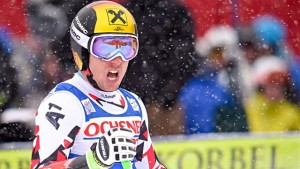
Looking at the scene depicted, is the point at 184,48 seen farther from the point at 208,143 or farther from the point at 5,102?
the point at 5,102

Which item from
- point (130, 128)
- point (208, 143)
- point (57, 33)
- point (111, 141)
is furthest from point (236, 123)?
point (111, 141)

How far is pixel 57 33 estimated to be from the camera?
24.1ft

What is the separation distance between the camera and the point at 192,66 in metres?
7.58

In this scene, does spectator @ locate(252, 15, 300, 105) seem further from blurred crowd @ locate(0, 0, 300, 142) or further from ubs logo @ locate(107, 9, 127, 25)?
ubs logo @ locate(107, 9, 127, 25)

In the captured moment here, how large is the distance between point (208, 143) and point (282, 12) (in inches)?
60.9

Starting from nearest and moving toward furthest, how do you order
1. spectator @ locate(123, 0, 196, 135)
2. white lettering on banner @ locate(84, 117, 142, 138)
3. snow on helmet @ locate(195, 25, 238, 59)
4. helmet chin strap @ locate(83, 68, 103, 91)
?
white lettering on banner @ locate(84, 117, 142, 138), helmet chin strap @ locate(83, 68, 103, 91), spectator @ locate(123, 0, 196, 135), snow on helmet @ locate(195, 25, 238, 59)

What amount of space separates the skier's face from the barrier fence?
3.58 meters

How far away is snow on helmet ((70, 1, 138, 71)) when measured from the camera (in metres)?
3.71

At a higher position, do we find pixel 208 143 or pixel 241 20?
Result: pixel 241 20

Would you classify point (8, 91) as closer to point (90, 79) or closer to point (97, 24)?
point (90, 79)

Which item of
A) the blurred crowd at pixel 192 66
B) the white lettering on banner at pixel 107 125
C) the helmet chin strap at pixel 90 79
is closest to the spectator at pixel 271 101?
the blurred crowd at pixel 192 66

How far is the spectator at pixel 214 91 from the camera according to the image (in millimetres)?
7539

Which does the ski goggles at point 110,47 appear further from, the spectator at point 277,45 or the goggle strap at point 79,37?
the spectator at point 277,45

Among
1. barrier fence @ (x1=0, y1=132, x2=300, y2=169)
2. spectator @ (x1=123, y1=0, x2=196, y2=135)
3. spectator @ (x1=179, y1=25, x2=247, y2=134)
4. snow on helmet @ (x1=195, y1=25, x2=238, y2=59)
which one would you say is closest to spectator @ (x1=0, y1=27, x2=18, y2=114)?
spectator @ (x1=123, y1=0, x2=196, y2=135)
